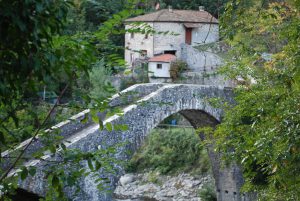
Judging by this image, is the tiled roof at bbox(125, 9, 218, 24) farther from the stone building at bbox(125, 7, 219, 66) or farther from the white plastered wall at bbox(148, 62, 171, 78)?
the white plastered wall at bbox(148, 62, 171, 78)

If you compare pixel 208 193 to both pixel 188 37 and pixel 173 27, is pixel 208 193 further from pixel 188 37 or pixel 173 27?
pixel 173 27

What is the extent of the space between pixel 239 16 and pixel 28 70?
2.53 m

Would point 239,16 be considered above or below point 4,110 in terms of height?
above

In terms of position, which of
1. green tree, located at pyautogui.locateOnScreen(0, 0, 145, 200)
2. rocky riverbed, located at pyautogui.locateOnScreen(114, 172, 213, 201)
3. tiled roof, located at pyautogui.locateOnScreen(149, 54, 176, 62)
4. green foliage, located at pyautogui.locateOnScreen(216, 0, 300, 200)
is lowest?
rocky riverbed, located at pyautogui.locateOnScreen(114, 172, 213, 201)

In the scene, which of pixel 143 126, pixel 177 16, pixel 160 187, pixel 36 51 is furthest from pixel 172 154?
pixel 36 51

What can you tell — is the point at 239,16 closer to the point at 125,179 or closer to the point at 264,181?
the point at 264,181

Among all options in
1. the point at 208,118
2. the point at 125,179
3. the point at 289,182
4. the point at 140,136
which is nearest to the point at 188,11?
the point at 125,179

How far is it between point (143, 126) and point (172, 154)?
10644 millimetres

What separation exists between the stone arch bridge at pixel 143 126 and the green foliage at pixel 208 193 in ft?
3.33

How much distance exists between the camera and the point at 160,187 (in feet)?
62.6

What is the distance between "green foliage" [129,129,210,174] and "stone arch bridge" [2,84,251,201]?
414 centimetres

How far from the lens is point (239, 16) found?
4.39 meters

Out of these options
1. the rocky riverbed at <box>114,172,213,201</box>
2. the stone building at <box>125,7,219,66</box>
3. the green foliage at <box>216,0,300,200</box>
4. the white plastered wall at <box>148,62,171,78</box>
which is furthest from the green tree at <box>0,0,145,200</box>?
the stone building at <box>125,7,219,66</box>

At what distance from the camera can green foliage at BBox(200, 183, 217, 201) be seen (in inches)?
655
